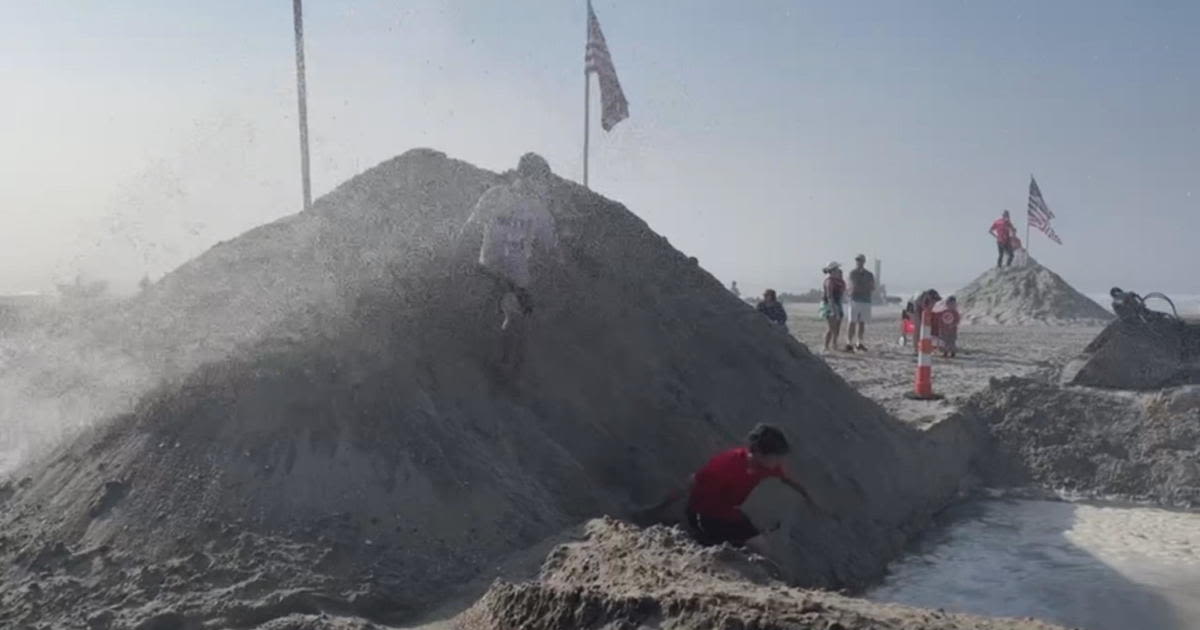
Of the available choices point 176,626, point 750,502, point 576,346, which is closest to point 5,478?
point 176,626

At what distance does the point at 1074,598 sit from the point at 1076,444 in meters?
3.75

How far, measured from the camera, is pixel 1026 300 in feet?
92.6

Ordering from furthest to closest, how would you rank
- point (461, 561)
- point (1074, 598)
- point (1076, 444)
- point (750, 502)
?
point (1076, 444) < point (750, 502) < point (1074, 598) < point (461, 561)

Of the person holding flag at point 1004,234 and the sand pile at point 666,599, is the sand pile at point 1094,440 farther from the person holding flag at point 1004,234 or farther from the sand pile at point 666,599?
the person holding flag at point 1004,234

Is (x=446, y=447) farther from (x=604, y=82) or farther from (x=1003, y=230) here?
(x=1003, y=230)

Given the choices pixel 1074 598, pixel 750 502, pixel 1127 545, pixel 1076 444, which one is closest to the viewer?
pixel 1074 598

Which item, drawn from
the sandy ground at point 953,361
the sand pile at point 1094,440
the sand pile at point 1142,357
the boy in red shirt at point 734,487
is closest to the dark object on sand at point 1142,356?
the sand pile at point 1142,357

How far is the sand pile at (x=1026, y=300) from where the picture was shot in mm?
27312

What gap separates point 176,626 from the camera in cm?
465

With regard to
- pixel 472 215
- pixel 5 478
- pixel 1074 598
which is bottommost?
pixel 1074 598

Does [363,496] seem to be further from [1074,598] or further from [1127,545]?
[1127,545]

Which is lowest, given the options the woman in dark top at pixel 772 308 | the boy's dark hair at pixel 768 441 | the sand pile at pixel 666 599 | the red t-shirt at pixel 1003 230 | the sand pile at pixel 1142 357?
the sand pile at pixel 666 599

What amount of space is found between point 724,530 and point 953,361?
11159 millimetres

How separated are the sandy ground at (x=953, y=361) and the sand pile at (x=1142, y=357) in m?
1.10
